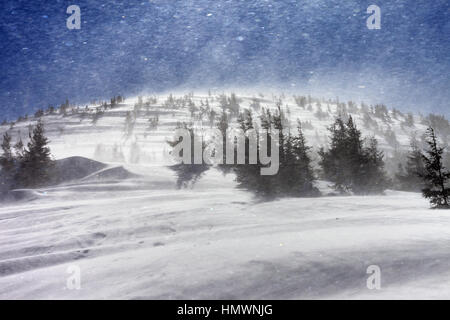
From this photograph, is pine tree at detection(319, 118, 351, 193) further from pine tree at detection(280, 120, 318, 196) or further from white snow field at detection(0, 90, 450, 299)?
white snow field at detection(0, 90, 450, 299)

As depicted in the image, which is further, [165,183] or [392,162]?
[392,162]

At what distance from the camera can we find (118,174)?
24.3 metres

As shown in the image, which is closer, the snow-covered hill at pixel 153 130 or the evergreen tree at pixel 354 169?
the evergreen tree at pixel 354 169

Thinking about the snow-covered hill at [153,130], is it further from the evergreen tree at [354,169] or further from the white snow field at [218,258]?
the white snow field at [218,258]

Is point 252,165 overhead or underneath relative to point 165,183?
overhead

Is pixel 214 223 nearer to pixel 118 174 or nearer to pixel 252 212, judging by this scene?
pixel 252 212

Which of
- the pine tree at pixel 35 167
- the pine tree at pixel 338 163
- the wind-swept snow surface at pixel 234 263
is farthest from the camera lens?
the pine tree at pixel 338 163

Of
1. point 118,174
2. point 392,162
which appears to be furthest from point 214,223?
point 392,162

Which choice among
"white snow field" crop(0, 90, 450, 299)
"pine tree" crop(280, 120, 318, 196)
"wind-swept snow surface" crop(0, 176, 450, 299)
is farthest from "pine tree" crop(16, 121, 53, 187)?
"pine tree" crop(280, 120, 318, 196)

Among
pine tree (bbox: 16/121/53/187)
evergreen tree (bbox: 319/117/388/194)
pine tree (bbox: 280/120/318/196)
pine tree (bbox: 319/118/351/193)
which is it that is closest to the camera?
pine tree (bbox: 280/120/318/196)

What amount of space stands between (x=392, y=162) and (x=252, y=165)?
67707 mm

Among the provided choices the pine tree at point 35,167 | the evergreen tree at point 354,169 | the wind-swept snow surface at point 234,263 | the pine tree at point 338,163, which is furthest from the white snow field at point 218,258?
the pine tree at point 35,167

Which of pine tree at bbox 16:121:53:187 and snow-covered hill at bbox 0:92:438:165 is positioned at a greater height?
snow-covered hill at bbox 0:92:438:165
